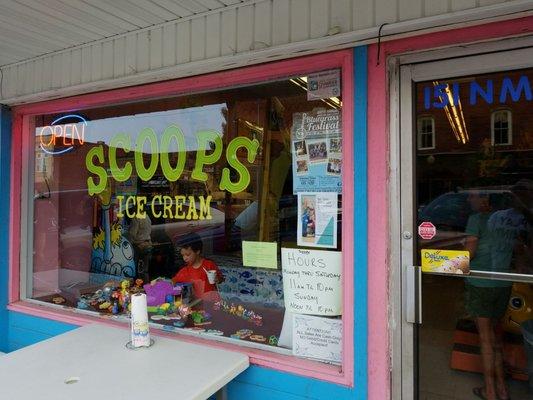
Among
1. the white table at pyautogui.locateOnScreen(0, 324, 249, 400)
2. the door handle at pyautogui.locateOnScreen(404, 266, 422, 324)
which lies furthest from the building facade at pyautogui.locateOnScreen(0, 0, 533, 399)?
the white table at pyautogui.locateOnScreen(0, 324, 249, 400)

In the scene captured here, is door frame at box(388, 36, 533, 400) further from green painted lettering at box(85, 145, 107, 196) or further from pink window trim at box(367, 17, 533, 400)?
green painted lettering at box(85, 145, 107, 196)

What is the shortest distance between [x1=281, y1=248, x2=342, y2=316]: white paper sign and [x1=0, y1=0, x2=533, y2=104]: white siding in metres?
1.16

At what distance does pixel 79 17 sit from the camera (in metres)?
2.65

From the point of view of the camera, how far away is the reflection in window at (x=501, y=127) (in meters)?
1.99

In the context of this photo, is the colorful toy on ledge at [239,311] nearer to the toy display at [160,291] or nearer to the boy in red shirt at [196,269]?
the boy in red shirt at [196,269]

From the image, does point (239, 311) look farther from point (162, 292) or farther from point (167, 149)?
point (167, 149)

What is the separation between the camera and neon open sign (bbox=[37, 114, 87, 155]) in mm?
3754

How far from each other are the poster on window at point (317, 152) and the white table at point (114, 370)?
3.49 feet

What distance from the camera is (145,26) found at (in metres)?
2.82

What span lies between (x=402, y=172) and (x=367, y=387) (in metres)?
1.12

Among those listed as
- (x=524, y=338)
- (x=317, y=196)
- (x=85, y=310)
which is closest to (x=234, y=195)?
(x=317, y=196)

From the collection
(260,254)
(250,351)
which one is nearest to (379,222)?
(260,254)

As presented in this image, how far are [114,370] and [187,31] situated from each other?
200 cm

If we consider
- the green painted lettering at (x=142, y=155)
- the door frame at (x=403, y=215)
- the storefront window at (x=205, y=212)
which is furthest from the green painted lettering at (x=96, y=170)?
the door frame at (x=403, y=215)
